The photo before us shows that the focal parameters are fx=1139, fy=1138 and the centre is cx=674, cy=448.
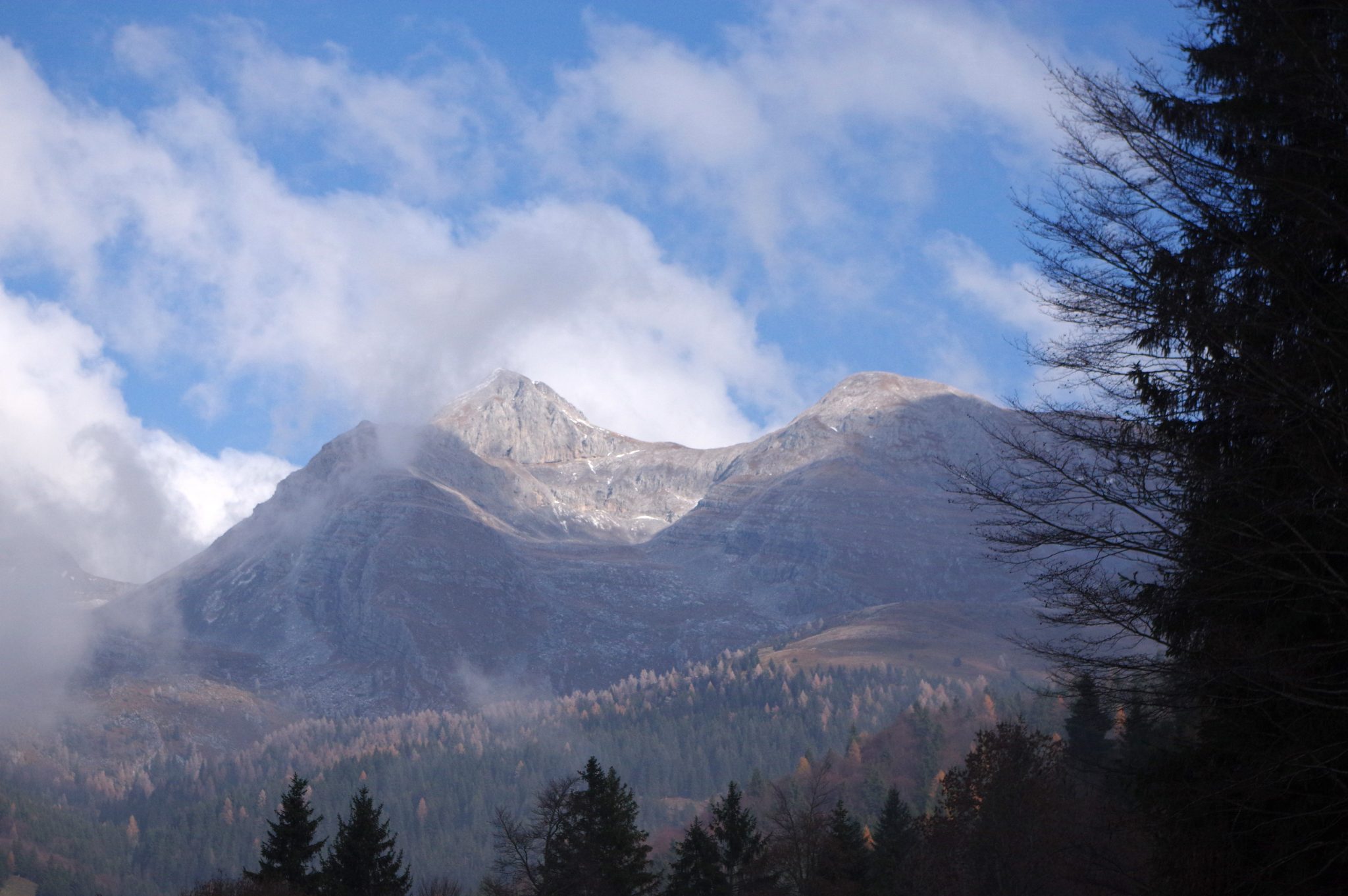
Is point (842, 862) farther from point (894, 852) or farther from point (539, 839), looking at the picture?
point (539, 839)

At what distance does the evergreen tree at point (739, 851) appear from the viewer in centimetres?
4788

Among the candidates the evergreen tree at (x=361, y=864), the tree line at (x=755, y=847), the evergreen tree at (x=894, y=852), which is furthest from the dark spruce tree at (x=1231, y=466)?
the evergreen tree at (x=361, y=864)

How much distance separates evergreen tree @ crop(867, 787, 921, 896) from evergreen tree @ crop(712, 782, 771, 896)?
4.70m

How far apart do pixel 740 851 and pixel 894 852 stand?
7.80 metres

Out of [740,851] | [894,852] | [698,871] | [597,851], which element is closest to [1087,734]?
[894,852]

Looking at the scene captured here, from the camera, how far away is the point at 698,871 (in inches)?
1864

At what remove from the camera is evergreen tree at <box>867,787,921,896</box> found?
146 feet

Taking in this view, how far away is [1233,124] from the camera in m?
15.1

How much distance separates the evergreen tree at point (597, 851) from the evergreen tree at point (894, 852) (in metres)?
9.52

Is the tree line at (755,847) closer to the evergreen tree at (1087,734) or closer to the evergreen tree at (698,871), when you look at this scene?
the evergreen tree at (698,871)

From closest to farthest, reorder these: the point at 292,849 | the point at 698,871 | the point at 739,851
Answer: the point at 292,849 < the point at 698,871 < the point at 739,851

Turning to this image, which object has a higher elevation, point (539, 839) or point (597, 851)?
point (539, 839)

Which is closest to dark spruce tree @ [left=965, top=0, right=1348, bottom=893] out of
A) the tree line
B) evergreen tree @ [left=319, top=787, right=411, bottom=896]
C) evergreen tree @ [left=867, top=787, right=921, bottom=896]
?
the tree line

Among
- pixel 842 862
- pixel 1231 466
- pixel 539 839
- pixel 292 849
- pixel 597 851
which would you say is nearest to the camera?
pixel 1231 466
